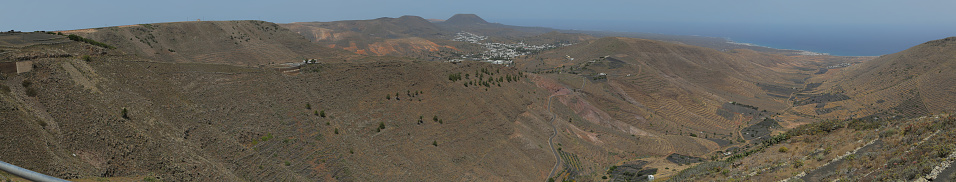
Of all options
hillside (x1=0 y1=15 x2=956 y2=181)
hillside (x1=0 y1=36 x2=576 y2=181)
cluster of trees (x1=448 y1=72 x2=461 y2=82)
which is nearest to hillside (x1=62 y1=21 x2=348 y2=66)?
hillside (x1=0 y1=15 x2=956 y2=181)

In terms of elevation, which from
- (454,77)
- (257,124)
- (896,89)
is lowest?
(896,89)

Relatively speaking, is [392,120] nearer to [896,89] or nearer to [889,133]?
[889,133]

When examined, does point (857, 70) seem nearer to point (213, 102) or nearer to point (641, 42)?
point (641, 42)

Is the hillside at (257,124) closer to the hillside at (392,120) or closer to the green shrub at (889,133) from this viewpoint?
the hillside at (392,120)

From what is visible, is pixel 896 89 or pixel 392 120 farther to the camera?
pixel 896 89

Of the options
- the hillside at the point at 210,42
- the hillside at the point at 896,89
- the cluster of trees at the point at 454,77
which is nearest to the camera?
the cluster of trees at the point at 454,77

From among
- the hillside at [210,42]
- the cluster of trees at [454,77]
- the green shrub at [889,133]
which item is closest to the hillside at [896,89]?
the green shrub at [889,133]

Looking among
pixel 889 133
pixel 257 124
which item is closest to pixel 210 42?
pixel 257 124

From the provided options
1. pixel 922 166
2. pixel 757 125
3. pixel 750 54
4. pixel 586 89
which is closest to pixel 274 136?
pixel 922 166
